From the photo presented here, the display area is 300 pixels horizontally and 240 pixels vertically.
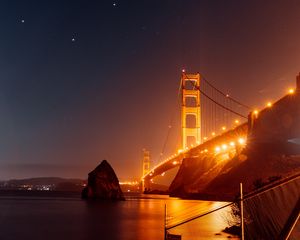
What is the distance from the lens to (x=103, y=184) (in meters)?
88.9

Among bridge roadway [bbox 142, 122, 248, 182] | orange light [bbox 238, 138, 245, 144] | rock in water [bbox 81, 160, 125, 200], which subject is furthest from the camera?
rock in water [bbox 81, 160, 125, 200]

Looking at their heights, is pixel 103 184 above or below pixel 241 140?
below

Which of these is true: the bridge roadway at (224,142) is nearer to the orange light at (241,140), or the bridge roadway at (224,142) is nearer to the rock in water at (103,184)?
the orange light at (241,140)

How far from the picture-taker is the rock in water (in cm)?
8750

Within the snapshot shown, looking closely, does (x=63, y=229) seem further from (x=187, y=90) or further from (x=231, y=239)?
(x=187, y=90)

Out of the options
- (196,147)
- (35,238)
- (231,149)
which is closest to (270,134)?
(231,149)

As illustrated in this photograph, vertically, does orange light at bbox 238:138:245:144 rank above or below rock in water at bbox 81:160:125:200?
above

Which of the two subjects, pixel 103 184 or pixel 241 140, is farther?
pixel 103 184

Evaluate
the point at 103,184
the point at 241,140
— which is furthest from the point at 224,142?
the point at 103,184

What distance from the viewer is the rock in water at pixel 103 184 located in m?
87.5

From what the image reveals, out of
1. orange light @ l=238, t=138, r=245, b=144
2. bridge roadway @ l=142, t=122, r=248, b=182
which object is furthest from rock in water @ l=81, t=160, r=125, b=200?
orange light @ l=238, t=138, r=245, b=144

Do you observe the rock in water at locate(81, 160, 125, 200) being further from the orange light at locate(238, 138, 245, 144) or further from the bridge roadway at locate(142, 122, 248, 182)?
the orange light at locate(238, 138, 245, 144)

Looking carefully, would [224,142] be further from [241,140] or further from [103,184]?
[103,184]

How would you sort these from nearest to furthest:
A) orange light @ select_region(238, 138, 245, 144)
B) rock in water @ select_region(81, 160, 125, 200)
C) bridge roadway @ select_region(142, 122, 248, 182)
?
orange light @ select_region(238, 138, 245, 144), bridge roadway @ select_region(142, 122, 248, 182), rock in water @ select_region(81, 160, 125, 200)
